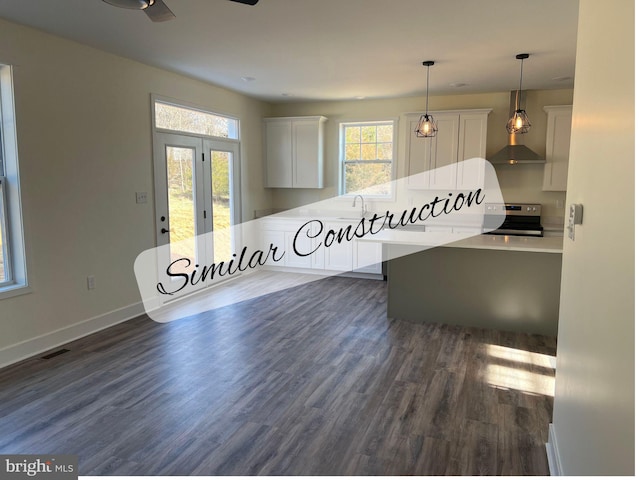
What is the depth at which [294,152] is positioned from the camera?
6.91m

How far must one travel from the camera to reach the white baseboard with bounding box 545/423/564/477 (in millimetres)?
2066

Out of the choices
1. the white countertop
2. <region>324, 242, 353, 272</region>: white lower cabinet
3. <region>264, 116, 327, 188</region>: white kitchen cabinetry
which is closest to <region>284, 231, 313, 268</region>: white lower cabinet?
<region>324, 242, 353, 272</region>: white lower cabinet

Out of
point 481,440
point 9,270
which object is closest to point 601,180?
point 481,440

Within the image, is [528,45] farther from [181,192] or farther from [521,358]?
[181,192]

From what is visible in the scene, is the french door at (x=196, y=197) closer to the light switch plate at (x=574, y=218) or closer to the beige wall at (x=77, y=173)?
the beige wall at (x=77, y=173)

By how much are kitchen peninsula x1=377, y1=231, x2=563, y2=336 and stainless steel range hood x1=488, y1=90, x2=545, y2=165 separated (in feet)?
5.46

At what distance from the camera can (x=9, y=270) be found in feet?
11.6

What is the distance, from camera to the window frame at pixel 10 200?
3412mm

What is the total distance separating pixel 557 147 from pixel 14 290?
6.08m

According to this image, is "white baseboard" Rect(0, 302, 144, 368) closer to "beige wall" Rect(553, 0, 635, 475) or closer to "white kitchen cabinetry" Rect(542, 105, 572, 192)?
"beige wall" Rect(553, 0, 635, 475)

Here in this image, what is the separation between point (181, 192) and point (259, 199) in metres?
1.91

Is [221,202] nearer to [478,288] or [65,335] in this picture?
[65,335]

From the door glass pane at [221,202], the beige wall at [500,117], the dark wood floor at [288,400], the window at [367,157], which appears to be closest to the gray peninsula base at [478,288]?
the dark wood floor at [288,400]

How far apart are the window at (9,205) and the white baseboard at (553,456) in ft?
12.6
